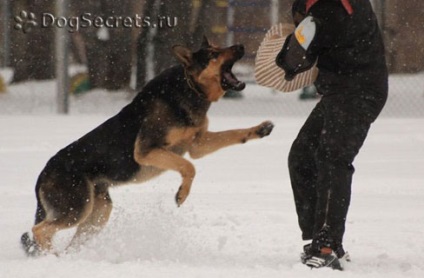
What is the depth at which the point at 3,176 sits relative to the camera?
26.6 ft

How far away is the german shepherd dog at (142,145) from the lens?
5473 millimetres

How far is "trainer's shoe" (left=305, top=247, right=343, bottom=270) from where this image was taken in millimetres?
4906

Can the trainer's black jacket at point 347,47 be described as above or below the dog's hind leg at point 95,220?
above

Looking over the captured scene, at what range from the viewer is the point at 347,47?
4.87 metres

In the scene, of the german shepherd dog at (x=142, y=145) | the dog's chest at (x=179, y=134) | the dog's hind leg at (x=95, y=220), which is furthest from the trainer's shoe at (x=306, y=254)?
the dog's hind leg at (x=95, y=220)

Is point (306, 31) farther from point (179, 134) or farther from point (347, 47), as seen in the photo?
point (179, 134)

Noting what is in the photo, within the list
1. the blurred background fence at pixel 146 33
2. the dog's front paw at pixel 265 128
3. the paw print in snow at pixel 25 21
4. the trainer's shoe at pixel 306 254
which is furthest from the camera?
the paw print in snow at pixel 25 21

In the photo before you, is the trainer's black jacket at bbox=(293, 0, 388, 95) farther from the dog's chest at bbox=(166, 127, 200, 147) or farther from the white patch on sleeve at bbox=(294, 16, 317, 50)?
the dog's chest at bbox=(166, 127, 200, 147)

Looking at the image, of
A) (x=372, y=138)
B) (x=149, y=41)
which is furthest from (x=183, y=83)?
(x=149, y=41)

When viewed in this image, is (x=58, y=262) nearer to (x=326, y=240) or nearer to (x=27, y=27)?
(x=326, y=240)

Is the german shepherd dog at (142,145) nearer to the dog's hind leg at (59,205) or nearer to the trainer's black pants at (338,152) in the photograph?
the dog's hind leg at (59,205)

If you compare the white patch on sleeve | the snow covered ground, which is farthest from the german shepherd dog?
the white patch on sleeve

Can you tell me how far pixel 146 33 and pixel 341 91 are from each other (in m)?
7.89

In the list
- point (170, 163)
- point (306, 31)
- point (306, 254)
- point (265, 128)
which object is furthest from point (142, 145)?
point (306, 31)
